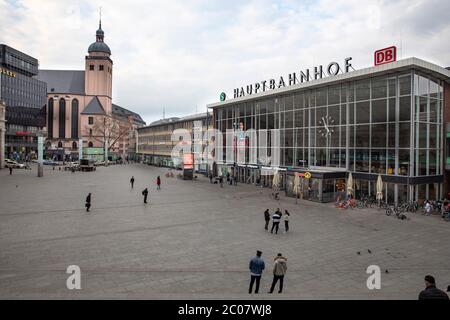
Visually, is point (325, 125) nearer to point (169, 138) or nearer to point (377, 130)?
point (377, 130)

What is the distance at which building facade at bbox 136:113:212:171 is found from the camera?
8207 centimetres

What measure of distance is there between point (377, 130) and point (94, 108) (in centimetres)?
12724

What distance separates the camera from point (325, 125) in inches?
1646

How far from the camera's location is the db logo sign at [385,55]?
32.7m

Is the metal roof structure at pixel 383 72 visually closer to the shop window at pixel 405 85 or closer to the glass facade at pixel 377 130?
the glass facade at pixel 377 130

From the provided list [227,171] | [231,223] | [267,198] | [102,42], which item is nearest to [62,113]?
[102,42]

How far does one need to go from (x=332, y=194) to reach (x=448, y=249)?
19014 millimetres

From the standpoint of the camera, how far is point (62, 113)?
5586 inches

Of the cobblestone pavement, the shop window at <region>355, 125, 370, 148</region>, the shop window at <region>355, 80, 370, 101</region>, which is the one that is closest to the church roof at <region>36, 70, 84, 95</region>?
the cobblestone pavement

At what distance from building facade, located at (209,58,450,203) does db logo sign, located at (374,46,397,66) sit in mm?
685

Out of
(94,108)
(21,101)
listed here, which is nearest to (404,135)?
(94,108)

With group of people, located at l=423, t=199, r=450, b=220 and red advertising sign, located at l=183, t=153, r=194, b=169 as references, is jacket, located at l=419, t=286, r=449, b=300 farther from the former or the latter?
red advertising sign, located at l=183, t=153, r=194, b=169

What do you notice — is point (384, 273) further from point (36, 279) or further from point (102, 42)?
point (102, 42)
